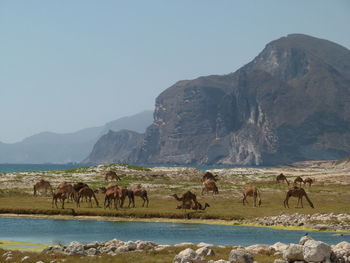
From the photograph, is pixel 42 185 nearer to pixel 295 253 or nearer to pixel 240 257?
pixel 240 257

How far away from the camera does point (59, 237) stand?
113 ft

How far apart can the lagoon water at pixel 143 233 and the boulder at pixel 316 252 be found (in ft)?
36.6

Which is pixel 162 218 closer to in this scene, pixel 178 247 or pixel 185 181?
pixel 178 247

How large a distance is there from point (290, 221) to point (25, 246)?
1902cm

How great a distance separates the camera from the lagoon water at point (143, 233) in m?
33.6

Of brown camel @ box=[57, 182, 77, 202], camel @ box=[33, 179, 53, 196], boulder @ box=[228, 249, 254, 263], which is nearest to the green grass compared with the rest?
boulder @ box=[228, 249, 254, 263]

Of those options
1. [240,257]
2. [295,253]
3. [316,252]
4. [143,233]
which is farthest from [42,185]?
[316,252]

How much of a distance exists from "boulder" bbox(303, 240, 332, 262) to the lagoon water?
1117 cm

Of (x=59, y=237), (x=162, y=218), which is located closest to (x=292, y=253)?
(x=59, y=237)

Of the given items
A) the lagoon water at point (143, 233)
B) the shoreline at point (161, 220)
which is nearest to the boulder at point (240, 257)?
the lagoon water at point (143, 233)

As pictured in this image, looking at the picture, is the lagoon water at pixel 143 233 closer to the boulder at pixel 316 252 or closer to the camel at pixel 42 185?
the boulder at pixel 316 252

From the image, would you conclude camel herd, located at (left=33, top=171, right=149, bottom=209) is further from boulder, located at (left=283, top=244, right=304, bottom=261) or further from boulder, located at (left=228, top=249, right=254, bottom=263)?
boulder, located at (left=283, top=244, right=304, bottom=261)

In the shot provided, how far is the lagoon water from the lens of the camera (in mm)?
33625

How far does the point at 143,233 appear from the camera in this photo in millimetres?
36469
